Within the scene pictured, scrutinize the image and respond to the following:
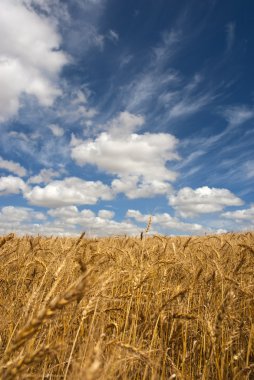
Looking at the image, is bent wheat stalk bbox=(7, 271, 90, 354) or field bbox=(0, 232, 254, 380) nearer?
bent wheat stalk bbox=(7, 271, 90, 354)

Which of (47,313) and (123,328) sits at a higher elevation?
(47,313)

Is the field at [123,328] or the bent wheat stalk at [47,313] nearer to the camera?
the bent wheat stalk at [47,313]

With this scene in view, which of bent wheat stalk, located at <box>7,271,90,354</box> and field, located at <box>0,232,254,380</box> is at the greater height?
bent wheat stalk, located at <box>7,271,90,354</box>

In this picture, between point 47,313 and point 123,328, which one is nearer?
point 47,313

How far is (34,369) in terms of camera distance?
2.69 metres

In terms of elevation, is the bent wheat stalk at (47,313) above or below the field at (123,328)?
above

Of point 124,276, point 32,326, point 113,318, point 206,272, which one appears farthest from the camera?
point 206,272

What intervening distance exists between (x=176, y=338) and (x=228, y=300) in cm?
108

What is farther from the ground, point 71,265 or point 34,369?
point 71,265

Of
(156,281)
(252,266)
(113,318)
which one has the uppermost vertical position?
(252,266)

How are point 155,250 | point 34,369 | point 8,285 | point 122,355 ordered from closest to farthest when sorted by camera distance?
point 122,355, point 34,369, point 8,285, point 155,250

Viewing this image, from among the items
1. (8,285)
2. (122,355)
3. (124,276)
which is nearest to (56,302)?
(122,355)

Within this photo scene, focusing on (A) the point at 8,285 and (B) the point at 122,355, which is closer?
(B) the point at 122,355

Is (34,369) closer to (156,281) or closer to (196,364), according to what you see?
(196,364)
